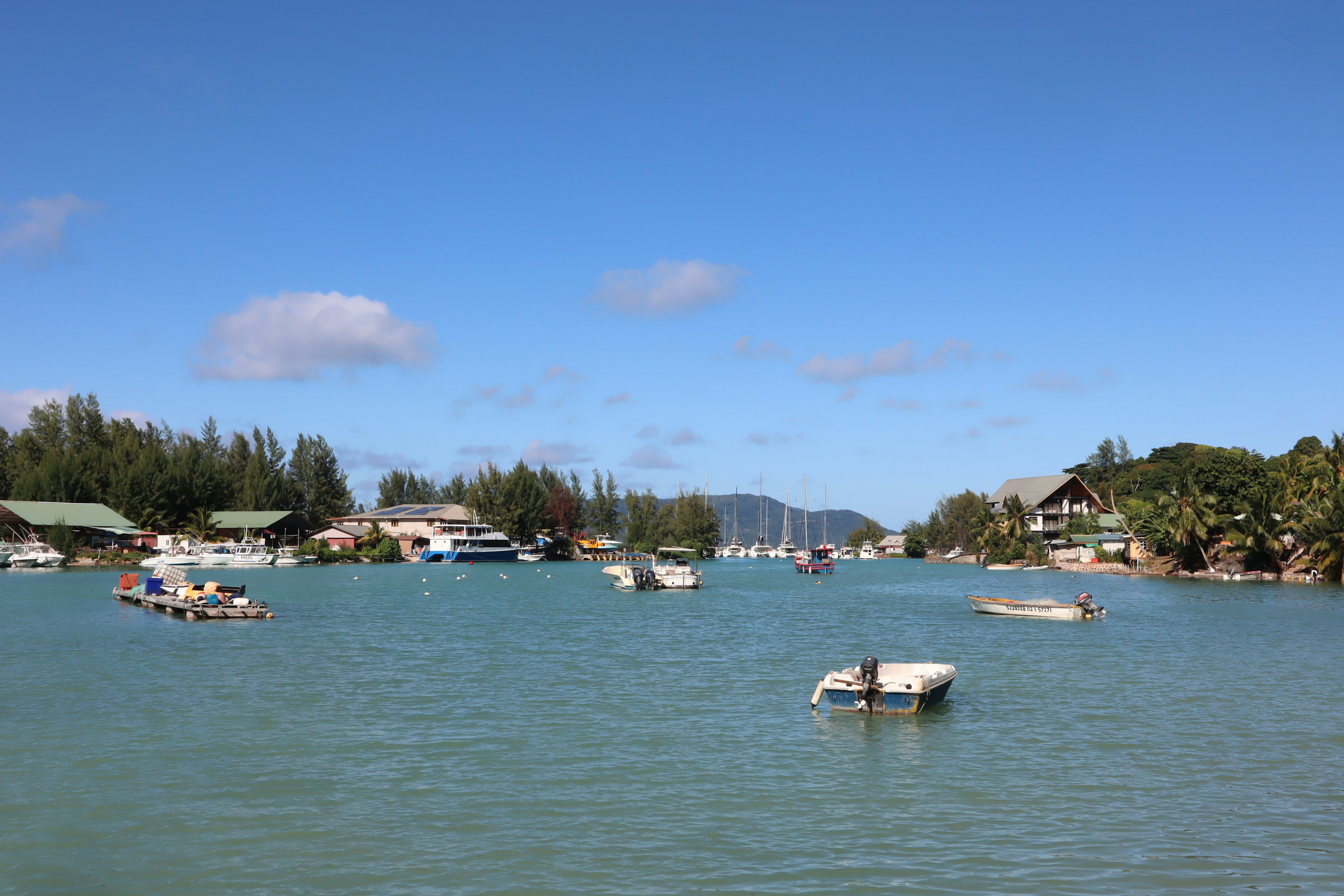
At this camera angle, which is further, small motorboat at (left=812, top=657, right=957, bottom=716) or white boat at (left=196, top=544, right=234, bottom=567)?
white boat at (left=196, top=544, right=234, bottom=567)

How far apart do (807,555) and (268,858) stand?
112 meters

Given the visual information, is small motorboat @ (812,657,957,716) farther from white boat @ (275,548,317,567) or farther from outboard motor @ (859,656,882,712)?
white boat @ (275,548,317,567)

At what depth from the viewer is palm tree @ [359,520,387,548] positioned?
127438 millimetres

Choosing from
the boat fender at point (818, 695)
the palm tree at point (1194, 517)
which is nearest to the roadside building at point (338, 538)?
the palm tree at point (1194, 517)

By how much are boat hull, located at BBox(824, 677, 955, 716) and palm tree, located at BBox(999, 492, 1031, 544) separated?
105 meters

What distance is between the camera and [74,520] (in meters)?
101

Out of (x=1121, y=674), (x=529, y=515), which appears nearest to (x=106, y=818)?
(x=1121, y=674)

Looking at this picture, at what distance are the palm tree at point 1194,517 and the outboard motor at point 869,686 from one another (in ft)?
236

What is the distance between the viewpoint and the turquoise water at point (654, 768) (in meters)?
12.8

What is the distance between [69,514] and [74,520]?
1.36 m

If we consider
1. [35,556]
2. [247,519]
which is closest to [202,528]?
[247,519]

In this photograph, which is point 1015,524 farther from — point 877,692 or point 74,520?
point 74,520

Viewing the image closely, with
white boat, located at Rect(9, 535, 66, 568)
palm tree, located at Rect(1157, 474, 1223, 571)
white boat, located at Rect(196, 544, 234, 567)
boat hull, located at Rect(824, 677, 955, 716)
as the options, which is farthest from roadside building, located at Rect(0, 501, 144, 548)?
palm tree, located at Rect(1157, 474, 1223, 571)

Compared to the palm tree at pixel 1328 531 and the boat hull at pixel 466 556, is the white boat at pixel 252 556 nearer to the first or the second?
the boat hull at pixel 466 556
